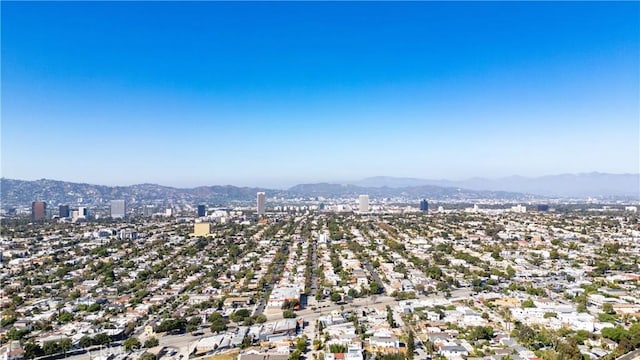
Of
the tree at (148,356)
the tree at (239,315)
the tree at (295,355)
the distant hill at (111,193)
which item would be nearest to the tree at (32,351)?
the tree at (148,356)

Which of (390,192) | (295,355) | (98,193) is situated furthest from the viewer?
(390,192)

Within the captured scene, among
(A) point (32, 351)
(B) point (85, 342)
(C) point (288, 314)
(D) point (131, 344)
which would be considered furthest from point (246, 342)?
(A) point (32, 351)

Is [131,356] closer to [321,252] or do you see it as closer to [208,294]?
[208,294]

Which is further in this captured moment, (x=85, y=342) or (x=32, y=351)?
(x=85, y=342)

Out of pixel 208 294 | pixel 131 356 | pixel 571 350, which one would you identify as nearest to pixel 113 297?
pixel 208 294

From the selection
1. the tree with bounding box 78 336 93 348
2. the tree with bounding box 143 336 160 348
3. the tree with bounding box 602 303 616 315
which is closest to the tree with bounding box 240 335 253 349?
the tree with bounding box 143 336 160 348

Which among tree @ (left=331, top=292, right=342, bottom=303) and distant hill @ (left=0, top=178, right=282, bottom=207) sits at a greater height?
distant hill @ (left=0, top=178, right=282, bottom=207)

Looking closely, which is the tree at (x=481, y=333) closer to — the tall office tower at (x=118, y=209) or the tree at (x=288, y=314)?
the tree at (x=288, y=314)

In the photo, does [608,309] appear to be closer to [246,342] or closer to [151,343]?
[246,342]

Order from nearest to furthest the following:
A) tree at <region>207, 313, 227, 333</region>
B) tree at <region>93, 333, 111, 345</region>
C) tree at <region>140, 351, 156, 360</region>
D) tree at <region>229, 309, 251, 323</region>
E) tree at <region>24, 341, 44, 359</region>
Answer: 1. tree at <region>140, 351, 156, 360</region>
2. tree at <region>24, 341, 44, 359</region>
3. tree at <region>93, 333, 111, 345</region>
4. tree at <region>207, 313, 227, 333</region>
5. tree at <region>229, 309, 251, 323</region>

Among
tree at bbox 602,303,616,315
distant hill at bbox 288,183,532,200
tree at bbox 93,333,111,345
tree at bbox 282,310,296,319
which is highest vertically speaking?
distant hill at bbox 288,183,532,200

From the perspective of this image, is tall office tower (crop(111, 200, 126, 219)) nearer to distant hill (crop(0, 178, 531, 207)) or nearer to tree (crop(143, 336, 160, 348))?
distant hill (crop(0, 178, 531, 207))
